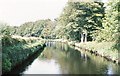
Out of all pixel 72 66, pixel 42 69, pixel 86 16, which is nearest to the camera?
pixel 42 69

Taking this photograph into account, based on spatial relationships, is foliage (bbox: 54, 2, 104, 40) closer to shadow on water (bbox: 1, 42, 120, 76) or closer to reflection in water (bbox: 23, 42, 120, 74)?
reflection in water (bbox: 23, 42, 120, 74)

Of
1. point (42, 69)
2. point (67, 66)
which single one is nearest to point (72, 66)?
point (67, 66)

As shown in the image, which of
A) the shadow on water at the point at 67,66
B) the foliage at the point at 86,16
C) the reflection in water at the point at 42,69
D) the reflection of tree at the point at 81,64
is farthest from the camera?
the foliage at the point at 86,16

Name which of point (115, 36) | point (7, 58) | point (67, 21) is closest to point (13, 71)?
point (7, 58)

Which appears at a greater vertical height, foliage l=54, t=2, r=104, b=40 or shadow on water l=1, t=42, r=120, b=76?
foliage l=54, t=2, r=104, b=40

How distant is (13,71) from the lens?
20.8m

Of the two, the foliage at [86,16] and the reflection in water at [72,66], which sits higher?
the foliage at [86,16]

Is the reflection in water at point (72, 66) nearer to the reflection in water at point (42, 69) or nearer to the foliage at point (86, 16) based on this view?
the reflection in water at point (42, 69)

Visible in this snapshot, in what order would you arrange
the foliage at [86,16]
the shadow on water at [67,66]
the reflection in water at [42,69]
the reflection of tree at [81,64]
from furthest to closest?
the foliage at [86,16] < the reflection of tree at [81,64] < the shadow on water at [67,66] < the reflection in water at [42,69]

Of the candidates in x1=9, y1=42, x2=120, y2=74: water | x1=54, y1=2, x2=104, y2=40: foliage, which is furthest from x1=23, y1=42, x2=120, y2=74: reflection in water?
x1=54, y1=2, x2=104, y2=40: foliage

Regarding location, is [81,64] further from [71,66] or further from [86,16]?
[86,16]

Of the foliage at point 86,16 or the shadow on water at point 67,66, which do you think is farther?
the foliage at point 86,16

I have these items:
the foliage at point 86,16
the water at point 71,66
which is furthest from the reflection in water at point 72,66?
the foliage at point 86,16

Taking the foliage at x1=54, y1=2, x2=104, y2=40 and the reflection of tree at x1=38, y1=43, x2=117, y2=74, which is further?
the foliage at x1=54, y1=2, x2=104, y2=40
